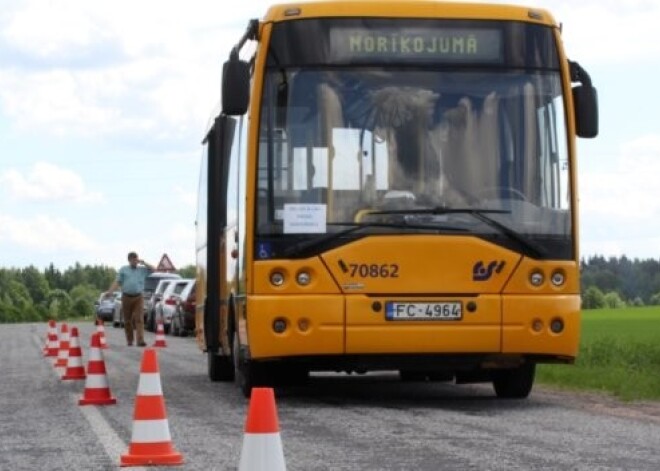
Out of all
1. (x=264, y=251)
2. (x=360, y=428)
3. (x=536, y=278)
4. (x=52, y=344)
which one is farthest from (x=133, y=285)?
(x=360, y=428)

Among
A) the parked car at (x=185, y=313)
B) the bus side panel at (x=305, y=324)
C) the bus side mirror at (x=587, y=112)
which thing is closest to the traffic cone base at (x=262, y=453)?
the bus side panel at (x=305, y=324)

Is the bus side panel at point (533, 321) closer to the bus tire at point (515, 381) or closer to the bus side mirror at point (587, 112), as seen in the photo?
the bus tire at point (515, 381)

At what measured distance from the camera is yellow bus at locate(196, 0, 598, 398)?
1353cm

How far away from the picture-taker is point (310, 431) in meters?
11.6

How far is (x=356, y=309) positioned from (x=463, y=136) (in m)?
1.79

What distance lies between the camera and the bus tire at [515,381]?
593 inches

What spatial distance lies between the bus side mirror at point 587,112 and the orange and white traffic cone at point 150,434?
5.52m

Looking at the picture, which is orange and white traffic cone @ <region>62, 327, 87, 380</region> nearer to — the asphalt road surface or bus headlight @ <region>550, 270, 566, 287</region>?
the asphalt road surface

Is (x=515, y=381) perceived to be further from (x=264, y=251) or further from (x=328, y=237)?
(x=264, y=251)

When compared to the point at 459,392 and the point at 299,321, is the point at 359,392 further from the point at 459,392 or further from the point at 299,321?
the point at 299,321

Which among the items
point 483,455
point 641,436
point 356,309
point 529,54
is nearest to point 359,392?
point 356,309

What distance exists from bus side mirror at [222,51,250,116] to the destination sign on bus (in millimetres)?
1002

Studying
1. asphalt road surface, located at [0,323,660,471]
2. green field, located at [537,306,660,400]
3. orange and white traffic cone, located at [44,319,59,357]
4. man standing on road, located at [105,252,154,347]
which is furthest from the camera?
man standing on road, located at [105,252,154,347]

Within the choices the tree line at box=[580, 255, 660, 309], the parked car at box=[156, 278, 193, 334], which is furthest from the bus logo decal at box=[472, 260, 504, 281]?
the tree line at box=[580, 255, 660, 309]
